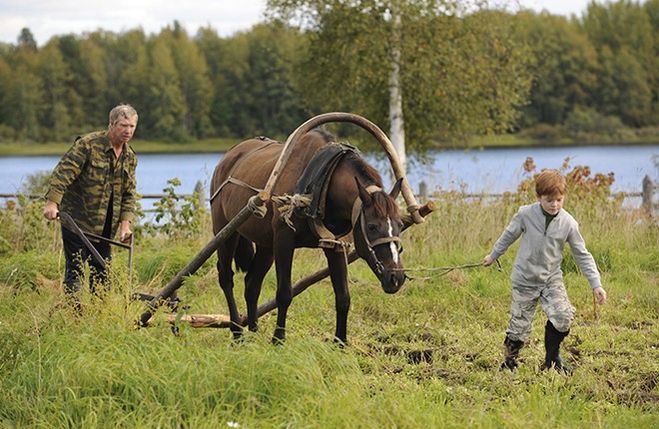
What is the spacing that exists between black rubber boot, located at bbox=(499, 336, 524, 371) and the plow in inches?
44.2

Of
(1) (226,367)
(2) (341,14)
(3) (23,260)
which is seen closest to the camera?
(1) (226,367)

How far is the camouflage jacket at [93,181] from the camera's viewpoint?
330 inches

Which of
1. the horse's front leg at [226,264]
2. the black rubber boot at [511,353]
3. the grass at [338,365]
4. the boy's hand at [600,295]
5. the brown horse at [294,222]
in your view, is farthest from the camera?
the horse's front leg at [226,264]

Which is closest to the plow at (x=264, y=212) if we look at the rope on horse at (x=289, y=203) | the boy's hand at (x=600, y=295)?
the rope on horse at (x=289, y=203)

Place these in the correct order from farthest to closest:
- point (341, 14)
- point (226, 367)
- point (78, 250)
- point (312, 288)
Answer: point (341, 14) < point (312, 288) < point (78, 250) < point (226, 367)

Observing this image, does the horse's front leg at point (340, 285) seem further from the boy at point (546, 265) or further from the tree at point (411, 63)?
the tree at point (411, 63)

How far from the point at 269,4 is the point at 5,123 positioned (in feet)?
172

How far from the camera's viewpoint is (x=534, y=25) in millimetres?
74000

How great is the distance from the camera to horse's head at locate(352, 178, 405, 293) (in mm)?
7195

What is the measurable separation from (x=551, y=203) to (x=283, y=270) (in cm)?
209

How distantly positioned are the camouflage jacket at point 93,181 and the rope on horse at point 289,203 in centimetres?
156

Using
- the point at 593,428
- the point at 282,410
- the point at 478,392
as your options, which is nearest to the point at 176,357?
the point at 282,410

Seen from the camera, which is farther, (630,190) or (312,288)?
(630,190)

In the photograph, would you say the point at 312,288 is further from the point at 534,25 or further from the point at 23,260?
the point at 534,25
